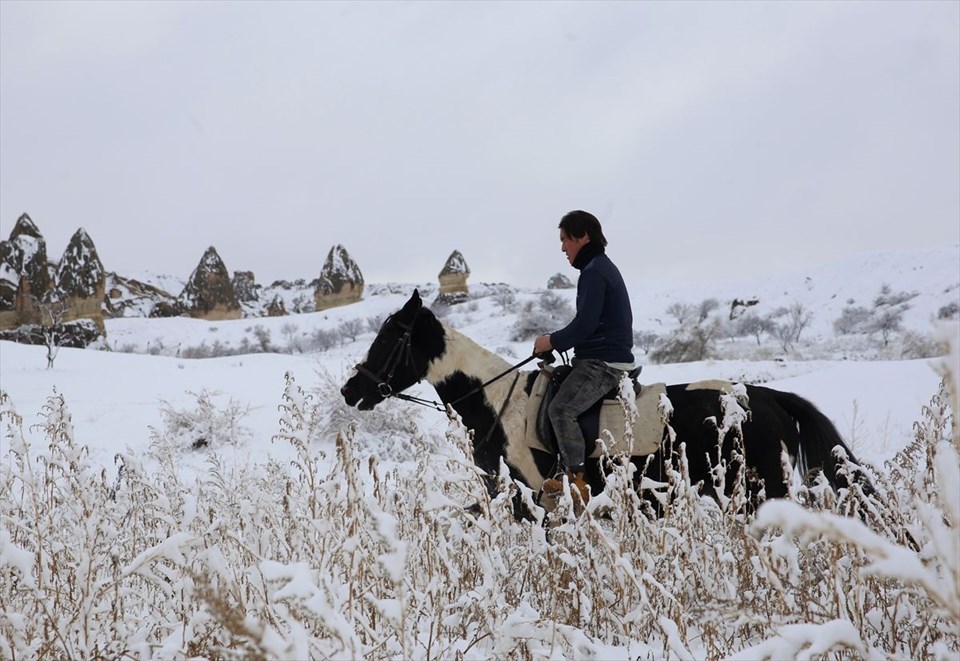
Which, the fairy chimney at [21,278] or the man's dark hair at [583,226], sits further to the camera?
the fairy chimney at [21,278]

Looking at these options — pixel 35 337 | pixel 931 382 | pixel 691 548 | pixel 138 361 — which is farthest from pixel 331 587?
pixel 35 337

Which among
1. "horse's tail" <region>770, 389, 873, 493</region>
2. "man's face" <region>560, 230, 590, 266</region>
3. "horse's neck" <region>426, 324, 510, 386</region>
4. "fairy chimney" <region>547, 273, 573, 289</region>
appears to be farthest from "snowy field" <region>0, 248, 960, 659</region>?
"fairy chimney" <region>547, 273, 573, 289</region>

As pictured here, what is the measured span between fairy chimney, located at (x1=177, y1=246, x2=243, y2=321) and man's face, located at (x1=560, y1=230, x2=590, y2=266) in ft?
186

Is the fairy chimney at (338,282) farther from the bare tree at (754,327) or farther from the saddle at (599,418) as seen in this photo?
the saddle at (599,418)

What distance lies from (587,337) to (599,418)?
A: 2.02ft

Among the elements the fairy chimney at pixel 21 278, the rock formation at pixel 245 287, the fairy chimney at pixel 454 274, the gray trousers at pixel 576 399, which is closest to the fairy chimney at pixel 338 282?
the fairy chimney at pixel 454 274

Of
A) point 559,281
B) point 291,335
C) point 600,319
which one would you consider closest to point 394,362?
point 600,319

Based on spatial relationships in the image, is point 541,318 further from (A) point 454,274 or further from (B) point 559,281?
(B) point 559,281

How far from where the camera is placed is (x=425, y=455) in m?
2.71

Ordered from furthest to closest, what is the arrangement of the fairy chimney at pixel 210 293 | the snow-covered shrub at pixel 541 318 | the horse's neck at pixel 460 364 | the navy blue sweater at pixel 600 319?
the fairy chimney at pixel 210 293
the snow-covered shrub at pixel 541 318
the horse's neck at pixel 460 364
the navy blue sweater at pixel 600 319

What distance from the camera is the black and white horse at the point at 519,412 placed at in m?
3.98

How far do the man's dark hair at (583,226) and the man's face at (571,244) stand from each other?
0.9 inches

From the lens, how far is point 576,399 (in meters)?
4.09

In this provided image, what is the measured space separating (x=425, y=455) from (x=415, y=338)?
2076mm
